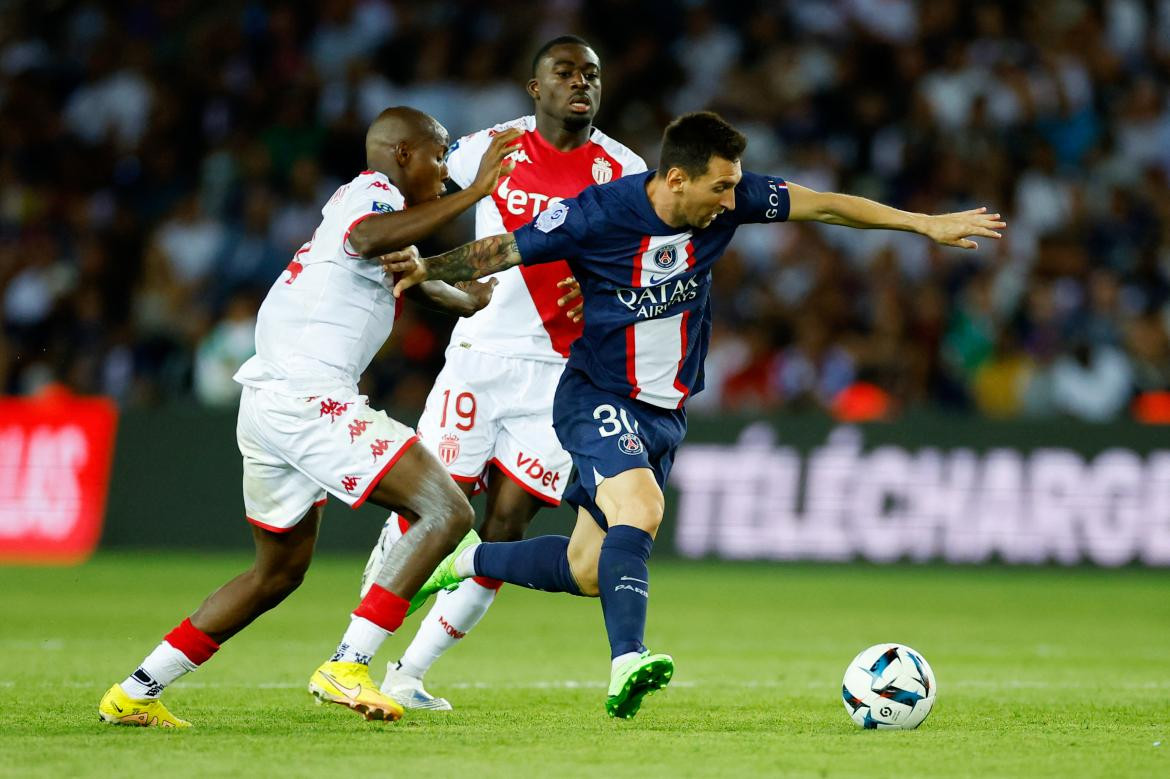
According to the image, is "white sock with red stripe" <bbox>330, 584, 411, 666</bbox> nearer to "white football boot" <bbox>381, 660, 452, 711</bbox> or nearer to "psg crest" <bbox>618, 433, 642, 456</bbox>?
"white football boot" <bbox>381, 660, 452, 711</bbox>

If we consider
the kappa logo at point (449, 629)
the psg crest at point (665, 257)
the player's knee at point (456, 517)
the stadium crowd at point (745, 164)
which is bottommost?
the kappa logo at point (449, 629)

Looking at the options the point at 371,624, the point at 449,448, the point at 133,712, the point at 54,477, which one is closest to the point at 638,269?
the point at 449,448

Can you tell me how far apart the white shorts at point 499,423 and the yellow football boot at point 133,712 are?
6.15 feet

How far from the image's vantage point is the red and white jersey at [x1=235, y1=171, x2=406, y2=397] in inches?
249

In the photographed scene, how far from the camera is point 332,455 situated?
6191mm

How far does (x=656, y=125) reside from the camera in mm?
18141

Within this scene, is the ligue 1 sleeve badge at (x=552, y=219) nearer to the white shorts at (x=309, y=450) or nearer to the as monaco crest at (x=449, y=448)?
the white shorts at (x=309, y=450)

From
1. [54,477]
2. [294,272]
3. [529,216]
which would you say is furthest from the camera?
[54,477]

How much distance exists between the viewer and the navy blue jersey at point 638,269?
6699 millimetres

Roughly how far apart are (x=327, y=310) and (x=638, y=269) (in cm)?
125

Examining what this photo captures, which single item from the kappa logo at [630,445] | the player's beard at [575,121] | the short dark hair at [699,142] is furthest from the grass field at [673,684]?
the player's beard at [575,121]

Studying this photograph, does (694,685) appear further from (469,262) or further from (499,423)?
(469,262)

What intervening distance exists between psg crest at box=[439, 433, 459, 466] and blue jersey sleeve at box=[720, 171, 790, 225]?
1.71 metres

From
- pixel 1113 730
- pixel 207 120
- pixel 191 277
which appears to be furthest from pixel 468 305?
pixel 207 120
